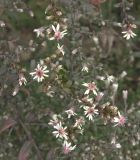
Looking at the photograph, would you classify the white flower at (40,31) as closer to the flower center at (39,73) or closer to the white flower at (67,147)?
the flower center at (39,73)

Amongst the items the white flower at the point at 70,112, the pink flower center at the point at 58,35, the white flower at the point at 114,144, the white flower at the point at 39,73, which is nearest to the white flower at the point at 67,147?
the white flower at the point at 70,112

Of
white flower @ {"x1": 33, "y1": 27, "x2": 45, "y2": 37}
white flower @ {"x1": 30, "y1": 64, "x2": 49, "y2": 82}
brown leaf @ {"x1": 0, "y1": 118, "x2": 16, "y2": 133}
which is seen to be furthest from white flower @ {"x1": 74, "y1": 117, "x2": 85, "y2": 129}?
white flower @ {"x1": 33, "y1": 27, "x2": 45, "y2": 37}

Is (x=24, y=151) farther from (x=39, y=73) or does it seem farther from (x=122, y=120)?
(x=122, y=120)

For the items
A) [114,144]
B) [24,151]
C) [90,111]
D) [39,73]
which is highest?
[39,73]

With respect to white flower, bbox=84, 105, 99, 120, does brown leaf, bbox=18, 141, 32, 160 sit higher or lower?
lower

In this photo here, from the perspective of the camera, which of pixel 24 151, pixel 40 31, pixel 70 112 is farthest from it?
pixel 24 151

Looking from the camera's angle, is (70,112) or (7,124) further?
(7,124)

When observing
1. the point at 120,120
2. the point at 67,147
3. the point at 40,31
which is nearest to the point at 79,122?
the point at 67,147

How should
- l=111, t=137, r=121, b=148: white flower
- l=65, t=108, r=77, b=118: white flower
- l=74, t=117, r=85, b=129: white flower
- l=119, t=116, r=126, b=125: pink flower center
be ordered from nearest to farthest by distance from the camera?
l=65, t=108, r=77, b=118: white flower < l=74, t=117, r=85, b=129: white flower < l=119, t=116, r=126, b=125: pink flower center < l=111, t=137, r=121, b=148: white flower

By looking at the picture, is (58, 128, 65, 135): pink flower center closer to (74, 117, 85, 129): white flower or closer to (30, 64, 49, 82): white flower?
(74, 117, 85, 129): white flower
